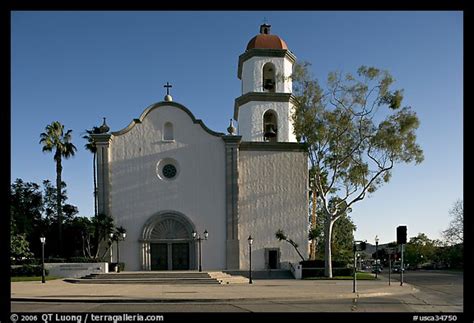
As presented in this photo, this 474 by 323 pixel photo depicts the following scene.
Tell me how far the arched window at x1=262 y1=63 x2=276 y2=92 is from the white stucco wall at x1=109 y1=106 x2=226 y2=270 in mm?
5879

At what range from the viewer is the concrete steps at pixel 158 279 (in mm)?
27141

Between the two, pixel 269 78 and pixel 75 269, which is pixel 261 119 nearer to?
pixel 269 78

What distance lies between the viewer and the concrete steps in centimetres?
2714

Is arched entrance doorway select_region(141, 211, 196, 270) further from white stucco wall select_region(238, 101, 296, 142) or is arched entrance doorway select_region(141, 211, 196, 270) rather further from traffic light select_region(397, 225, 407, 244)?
traffic light select_region(397, 225, 407, 244)

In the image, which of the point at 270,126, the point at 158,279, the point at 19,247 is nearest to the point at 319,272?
the point at 158,279

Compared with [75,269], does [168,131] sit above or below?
above

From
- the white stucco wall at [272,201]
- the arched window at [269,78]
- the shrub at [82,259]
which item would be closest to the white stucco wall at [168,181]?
the white stucco wall at [272,201]

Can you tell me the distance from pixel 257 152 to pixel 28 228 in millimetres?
23156

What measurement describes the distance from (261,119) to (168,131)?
7502mm

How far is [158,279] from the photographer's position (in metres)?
27.7

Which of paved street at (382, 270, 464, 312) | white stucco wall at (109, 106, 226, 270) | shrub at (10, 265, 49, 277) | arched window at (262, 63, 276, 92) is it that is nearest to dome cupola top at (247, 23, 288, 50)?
arched window at (262, 63, 276, 92)
